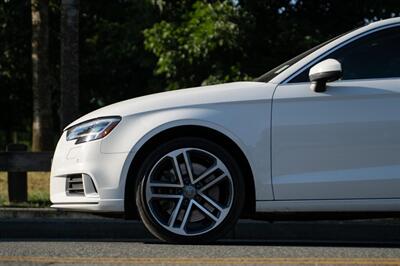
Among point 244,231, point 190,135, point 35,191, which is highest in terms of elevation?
point 190,135

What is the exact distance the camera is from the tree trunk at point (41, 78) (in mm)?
19578

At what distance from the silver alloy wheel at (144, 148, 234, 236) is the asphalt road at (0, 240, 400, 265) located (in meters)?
0.19

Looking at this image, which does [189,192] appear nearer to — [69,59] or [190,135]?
[190,135]

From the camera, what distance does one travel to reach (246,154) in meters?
6.23

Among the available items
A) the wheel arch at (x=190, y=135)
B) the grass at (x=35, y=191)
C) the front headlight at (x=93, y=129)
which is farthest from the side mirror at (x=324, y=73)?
the grass at (x=35, y=191)

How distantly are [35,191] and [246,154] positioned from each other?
23.9ft

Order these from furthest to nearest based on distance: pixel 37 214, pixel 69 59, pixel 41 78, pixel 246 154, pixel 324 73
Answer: pixel 41 78 → pixel 69 59 → pixel 37 214 → pixel 246 154 → pixel 324 73

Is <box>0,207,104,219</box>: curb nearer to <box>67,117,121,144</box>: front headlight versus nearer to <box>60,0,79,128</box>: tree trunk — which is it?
<box>67,117,121,144</box>: front headlight

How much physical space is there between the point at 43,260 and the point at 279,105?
2.03 m

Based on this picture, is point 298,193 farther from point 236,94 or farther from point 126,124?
point 126,124

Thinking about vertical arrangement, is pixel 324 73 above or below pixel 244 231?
above

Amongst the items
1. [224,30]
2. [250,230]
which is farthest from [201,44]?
[250,230]

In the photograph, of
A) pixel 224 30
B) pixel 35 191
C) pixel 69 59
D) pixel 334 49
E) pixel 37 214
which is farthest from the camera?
pixel 224 30

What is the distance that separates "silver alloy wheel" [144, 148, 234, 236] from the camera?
6223 millimetres
